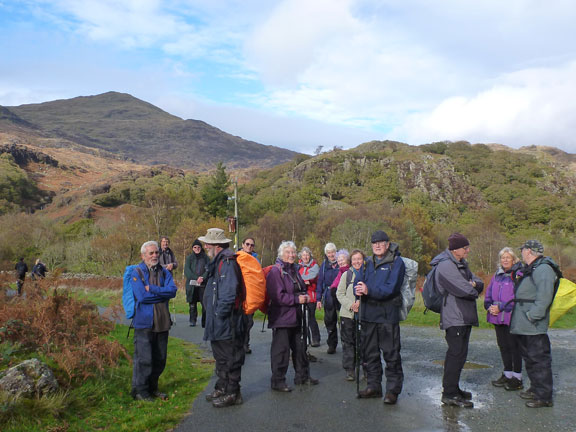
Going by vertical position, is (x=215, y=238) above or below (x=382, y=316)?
above

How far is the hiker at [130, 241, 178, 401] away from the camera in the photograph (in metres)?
6.15

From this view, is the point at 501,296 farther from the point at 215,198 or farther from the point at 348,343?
the point at 215,198

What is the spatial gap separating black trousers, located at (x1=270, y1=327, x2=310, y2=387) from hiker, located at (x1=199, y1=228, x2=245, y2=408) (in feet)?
1.95

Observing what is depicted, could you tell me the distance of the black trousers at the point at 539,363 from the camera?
593cm

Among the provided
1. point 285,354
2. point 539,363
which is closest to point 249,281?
point 285,354

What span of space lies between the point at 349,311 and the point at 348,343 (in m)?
0.53

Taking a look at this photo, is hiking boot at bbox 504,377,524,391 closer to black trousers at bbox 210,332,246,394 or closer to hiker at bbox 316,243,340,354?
hiker at bbox 316,243,340,354

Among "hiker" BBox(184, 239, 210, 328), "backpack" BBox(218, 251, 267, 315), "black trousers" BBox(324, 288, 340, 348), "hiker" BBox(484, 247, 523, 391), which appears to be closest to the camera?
"backpack" BBox(218, 251, 267, 315)

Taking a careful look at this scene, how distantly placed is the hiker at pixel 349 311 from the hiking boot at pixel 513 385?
2221 millimetres

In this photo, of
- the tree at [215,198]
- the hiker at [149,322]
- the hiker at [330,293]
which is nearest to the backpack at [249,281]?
the hiker at [149,322]

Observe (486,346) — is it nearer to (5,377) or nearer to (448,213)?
(5,377)

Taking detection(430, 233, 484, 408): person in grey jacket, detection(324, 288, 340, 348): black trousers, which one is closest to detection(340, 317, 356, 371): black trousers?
detection(324, 288, 340, 348): black trousers

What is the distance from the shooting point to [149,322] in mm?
6156

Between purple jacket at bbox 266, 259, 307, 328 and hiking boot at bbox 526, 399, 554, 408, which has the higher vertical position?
purple jacket at bbox 266, 259, 307, 328
